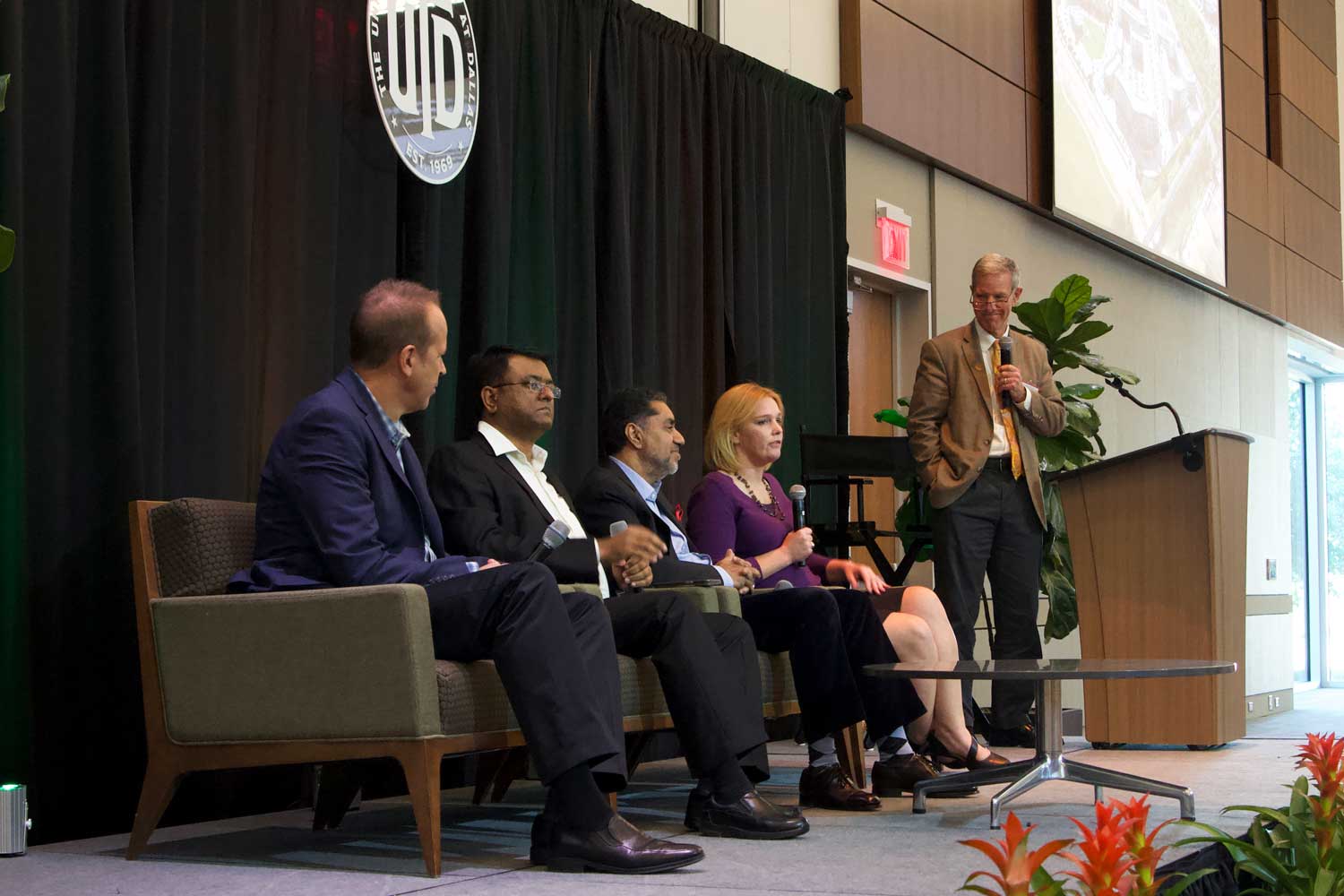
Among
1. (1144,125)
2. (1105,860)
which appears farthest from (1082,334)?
(1105,860)

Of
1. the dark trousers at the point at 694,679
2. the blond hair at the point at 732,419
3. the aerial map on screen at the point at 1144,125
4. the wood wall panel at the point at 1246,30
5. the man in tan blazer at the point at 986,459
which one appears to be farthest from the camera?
the wood wall panel at the point at 1246,30

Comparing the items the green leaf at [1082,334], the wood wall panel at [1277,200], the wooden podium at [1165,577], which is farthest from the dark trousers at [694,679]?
the wood wall panel at [1277,200]

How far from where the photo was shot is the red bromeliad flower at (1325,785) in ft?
5.84

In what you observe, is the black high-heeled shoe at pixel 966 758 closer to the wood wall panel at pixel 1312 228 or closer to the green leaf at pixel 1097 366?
the green leaf at pixel 1097 366

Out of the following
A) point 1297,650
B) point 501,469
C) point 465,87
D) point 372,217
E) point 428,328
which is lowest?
point 1297,650

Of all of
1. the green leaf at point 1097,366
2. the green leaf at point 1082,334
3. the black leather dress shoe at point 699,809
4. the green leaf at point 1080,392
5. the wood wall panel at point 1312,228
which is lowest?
the black leather dress shoe at point 699,809

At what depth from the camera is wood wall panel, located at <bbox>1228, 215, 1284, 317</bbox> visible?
10.2m

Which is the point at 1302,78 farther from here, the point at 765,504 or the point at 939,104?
the point at 765,504

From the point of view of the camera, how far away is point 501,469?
3.29m

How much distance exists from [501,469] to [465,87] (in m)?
1.37

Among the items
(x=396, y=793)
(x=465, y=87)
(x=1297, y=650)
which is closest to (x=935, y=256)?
(x=465, y=87)

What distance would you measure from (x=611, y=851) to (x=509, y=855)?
36 centimetres

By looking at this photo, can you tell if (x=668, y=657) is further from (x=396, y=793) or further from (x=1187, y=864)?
(x=396, y=793)

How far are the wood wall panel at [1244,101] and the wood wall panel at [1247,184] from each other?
95mm
